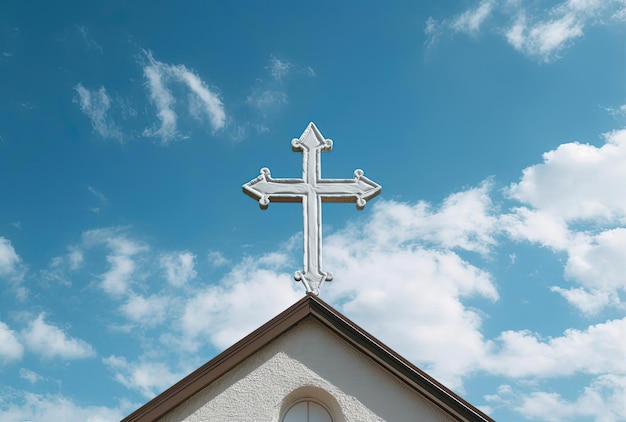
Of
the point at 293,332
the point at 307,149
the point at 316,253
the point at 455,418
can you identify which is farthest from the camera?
the point at 307,149

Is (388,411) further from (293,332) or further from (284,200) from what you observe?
(284,200)

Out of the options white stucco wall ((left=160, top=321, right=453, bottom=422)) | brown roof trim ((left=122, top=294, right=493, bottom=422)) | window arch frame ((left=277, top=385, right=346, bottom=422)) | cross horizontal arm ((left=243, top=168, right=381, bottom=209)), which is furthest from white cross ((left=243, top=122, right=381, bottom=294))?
window arch frame ((left=277, top=385, right=346, bottom=422))

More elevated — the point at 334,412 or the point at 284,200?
the point at 284,200

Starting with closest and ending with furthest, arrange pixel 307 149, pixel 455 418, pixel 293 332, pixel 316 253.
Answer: pixel 455 418 < pixel 293 332 < pixel 316 253 < pixel 307 149

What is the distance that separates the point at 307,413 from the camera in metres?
7.02

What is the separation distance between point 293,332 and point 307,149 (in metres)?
2.69

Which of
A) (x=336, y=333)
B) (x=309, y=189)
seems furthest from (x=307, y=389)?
(x=309, y=189)

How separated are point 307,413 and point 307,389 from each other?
0.28 meters

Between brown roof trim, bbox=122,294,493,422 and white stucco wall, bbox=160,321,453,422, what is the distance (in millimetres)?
96

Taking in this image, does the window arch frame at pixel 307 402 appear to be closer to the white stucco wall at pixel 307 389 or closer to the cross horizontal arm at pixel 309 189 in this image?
the white stucco wall at pixel 307 389

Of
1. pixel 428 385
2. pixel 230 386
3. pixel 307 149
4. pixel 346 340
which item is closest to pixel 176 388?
pixel 230 386

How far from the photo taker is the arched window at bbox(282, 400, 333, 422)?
6992 mm

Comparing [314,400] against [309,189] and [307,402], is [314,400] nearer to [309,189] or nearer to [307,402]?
[307,402]

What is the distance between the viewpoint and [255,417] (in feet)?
22.2
